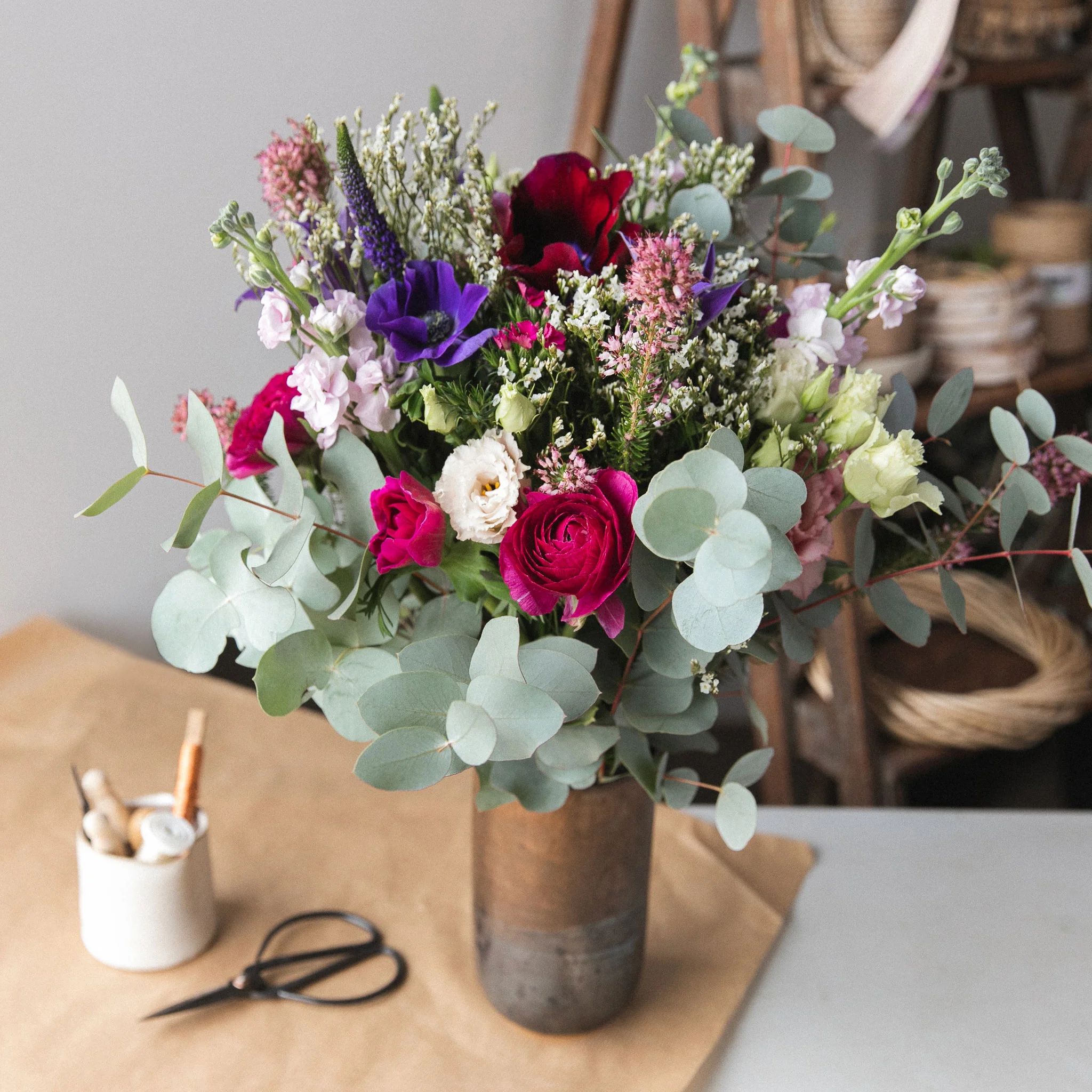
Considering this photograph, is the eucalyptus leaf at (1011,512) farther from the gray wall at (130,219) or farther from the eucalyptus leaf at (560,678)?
the gray wall at (130,219)

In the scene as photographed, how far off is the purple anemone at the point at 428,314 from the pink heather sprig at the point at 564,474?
0.22ft

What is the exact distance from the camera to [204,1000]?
71cm

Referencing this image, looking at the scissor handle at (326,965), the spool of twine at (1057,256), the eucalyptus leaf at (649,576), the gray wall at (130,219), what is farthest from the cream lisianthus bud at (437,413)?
the spool of twine at (1057,256)

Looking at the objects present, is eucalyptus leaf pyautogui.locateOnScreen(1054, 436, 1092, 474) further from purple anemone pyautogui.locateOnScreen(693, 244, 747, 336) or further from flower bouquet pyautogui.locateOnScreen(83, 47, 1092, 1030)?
purple anemone pyautogui.locateOnScreen(693, 244, 747, 336)

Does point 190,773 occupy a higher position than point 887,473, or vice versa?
A: point 887,473

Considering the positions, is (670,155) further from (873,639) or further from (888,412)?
(873,639)

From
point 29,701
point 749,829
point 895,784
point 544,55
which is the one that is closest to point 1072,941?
point 749,829

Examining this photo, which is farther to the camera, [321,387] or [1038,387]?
[1038,387]

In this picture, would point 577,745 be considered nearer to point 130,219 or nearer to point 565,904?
point 565,904

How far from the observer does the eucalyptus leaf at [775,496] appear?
0.47 metres

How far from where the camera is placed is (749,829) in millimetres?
590

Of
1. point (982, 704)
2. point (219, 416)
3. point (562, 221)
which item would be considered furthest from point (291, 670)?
point (982, 704)

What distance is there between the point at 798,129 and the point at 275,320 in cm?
36

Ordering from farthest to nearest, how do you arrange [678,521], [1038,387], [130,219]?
[1038,387], [130,219], [678,521]
